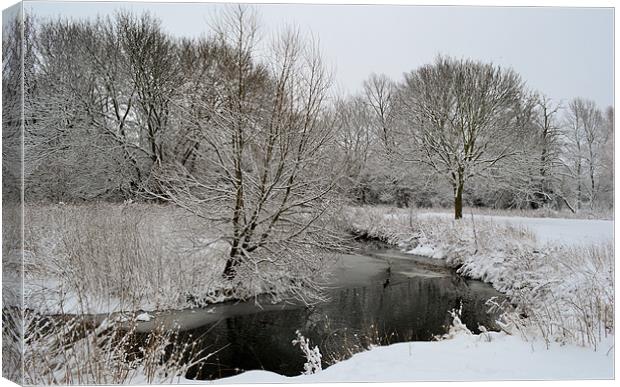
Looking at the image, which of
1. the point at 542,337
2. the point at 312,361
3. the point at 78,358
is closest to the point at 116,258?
the point at 78,358

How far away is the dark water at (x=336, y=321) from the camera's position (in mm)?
4863

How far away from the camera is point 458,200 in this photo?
6.97m

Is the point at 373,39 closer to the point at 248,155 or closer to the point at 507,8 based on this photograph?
the point at 507,8

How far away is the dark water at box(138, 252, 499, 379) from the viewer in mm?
4863

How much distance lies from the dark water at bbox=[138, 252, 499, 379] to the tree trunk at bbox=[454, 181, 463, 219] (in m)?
1.15

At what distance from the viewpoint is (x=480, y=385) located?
4066mm

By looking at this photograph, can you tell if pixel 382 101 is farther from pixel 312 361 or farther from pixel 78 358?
pixel 78 358

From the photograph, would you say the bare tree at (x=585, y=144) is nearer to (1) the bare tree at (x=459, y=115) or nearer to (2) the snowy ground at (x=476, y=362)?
(2) the snowy ground at (x=476, y=362)

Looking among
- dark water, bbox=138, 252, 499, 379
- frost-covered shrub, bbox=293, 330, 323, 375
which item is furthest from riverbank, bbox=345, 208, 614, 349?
frost-covered shrub, bbox=293, 330, 323, 375

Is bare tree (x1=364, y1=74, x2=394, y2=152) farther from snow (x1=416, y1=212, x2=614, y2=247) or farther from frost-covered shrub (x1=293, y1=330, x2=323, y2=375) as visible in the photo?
frost-covered shrub (x1=293, y1=330, x2=323, y2=375)

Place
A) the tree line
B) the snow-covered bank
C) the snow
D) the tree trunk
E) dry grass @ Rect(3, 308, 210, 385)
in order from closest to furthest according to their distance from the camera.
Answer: dry grass @ Rect(3, 308, 210, 385), the snow-covered bank, the tree line, the snow, the tree trunk

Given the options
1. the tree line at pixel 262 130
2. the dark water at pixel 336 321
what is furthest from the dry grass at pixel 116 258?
the dark water at pixel 336 321

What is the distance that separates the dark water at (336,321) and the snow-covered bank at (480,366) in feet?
1.97

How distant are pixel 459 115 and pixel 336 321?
3177 millimetres
